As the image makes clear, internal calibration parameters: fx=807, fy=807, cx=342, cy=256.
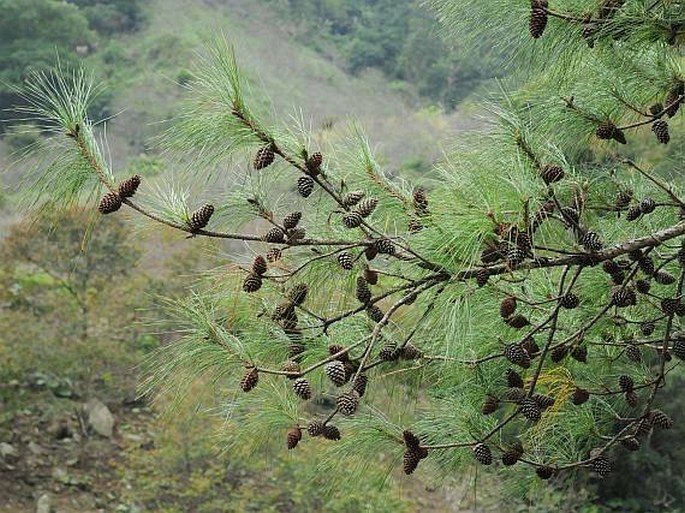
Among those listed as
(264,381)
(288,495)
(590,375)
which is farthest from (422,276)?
(288,495)

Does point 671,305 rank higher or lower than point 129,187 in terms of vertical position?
lower

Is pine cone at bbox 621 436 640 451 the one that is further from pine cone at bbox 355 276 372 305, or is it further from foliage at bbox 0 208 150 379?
foliage at bbox 0 208 150 379

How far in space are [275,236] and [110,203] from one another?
21 cm

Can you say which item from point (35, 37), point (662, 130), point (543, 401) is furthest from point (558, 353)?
point (35, 37)

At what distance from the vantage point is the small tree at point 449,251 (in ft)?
3.49

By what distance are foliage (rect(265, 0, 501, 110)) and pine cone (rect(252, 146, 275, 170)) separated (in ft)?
31.9

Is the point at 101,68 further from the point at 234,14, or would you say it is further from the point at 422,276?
the point at 422,276

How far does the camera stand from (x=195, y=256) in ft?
17.8

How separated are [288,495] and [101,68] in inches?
302

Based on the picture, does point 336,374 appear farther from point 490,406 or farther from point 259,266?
point 490,406

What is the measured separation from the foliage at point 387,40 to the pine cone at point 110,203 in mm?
9768

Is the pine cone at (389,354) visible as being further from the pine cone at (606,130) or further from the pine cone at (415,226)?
the pine cone at (606,130)

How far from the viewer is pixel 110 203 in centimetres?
102

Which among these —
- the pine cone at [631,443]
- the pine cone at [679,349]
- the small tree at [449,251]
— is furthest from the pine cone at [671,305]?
the pine cone at [631,443]
